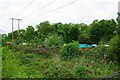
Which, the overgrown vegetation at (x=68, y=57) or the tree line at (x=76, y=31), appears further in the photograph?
the tree line at (x=76, y=31)

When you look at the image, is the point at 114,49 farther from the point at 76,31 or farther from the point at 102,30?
the point at 76,31

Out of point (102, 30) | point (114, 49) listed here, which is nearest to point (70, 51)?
Result: point (114, 49)

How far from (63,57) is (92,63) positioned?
474 centimetres

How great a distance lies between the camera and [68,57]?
70.2 ft

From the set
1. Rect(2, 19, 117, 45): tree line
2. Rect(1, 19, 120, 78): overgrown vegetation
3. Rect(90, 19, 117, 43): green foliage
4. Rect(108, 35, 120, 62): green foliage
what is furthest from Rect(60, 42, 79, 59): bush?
Rect(90, 19, 117, 43): green foliage

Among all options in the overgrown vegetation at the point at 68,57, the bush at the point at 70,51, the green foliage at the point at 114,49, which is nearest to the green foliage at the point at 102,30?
the overgrown vegetation at the point at 68,57

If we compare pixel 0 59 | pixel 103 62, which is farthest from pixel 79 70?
pixel 0 59

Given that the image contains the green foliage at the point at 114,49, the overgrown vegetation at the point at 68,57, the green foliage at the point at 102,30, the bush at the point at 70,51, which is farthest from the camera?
the green foliage at the point at 102,30

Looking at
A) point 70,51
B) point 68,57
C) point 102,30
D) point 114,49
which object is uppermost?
point 102,30

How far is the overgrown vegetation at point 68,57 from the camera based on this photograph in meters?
12.2

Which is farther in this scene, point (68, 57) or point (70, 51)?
point (70, 51)

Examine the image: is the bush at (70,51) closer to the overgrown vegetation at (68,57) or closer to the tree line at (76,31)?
the overgrown vegetation at (68,57)

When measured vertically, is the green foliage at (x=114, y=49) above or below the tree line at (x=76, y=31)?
below

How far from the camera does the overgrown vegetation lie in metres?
12.2
